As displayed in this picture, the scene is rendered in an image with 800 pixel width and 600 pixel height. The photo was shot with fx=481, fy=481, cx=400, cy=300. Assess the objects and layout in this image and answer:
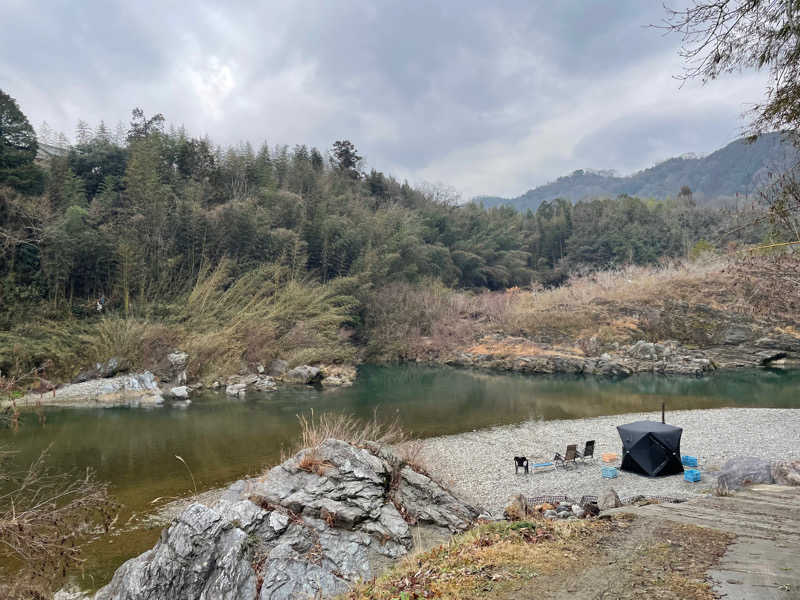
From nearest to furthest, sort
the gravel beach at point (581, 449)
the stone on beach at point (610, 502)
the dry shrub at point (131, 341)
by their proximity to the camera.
Answer: 1. the stone on beach at point (610, 502)
2. the gravel beach at point (581, 449)
3. the dry shrub at point (131, 341)

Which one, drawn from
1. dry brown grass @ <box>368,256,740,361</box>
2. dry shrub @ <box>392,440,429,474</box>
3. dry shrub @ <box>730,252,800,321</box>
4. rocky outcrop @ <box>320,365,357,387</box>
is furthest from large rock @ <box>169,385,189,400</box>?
dry shrub @ <box>730,252,800,321</box>

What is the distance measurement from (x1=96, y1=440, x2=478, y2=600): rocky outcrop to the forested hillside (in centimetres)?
1082

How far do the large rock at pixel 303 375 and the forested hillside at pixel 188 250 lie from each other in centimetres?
144

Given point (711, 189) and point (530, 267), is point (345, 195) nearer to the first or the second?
point (530, 267)

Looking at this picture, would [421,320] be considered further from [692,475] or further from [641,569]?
[641,569]

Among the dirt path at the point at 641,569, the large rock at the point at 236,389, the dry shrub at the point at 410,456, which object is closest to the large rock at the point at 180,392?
the large rock at the point at 236,389

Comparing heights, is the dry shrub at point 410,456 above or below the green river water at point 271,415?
above

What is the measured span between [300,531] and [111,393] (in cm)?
1528

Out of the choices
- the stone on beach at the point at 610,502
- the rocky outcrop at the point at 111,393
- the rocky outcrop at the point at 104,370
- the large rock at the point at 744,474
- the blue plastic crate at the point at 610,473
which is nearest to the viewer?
the stone on beach at the point at 610,502

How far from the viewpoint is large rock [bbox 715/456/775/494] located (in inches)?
279

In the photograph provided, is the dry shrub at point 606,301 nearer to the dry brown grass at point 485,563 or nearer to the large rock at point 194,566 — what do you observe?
the dry brown grass at point 485,563

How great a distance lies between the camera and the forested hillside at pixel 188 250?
20438mm

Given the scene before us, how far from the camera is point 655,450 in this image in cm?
935

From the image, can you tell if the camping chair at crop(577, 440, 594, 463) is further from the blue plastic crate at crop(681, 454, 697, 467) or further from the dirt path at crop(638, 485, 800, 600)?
the dirt path at crop(638, 485, 800, 600)
